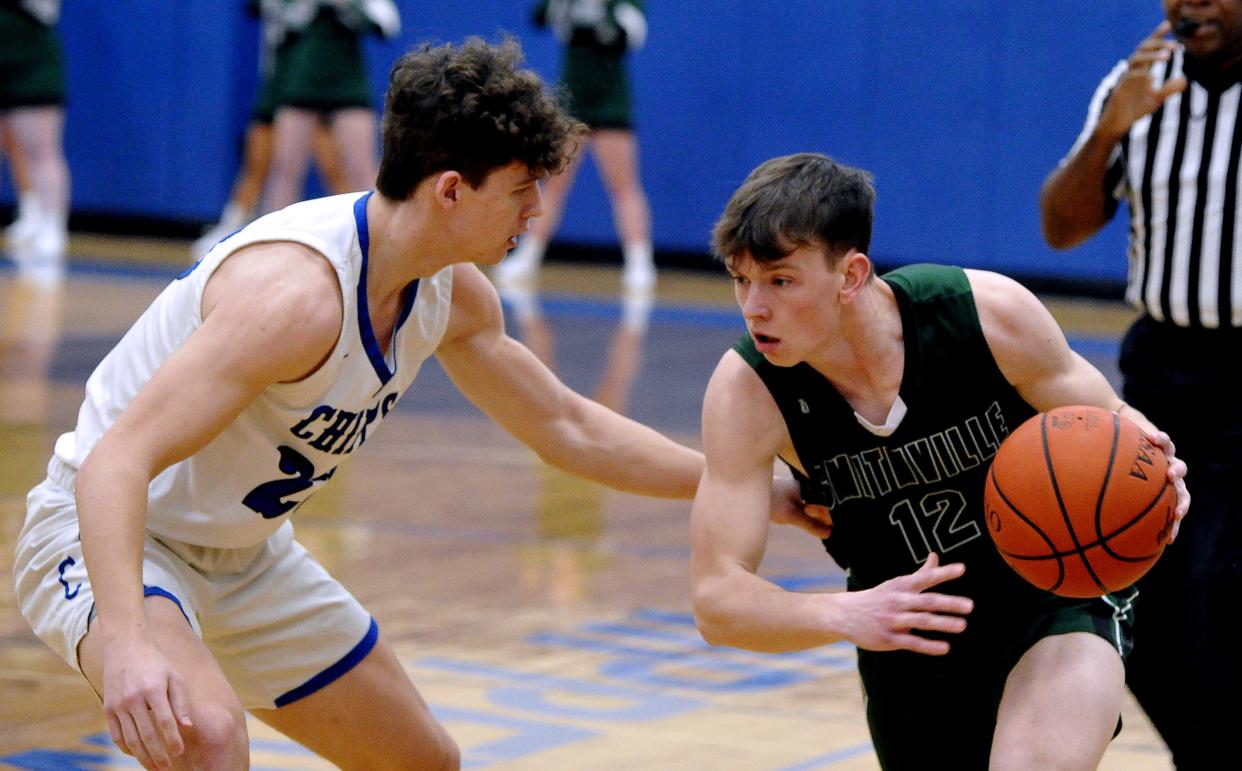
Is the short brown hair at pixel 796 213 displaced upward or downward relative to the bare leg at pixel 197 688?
upward

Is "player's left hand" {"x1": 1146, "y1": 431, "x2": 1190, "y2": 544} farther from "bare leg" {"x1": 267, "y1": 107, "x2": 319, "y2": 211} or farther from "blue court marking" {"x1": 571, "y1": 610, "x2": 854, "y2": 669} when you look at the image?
"bare leg" {"x1": 267, "y1": 107, "x2": 319, "y2": 211}

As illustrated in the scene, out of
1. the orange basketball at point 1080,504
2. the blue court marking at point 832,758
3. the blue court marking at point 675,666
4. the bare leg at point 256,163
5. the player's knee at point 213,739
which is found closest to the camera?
the player's knee at point 213,739

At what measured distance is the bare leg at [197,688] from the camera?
3174 mm

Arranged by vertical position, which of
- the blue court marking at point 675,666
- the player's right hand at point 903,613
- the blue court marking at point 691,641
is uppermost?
the player's right hand at point 903,613

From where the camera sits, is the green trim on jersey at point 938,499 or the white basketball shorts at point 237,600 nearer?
the white basketball shorts at point 237,600

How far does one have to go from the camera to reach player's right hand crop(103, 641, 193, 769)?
3.04 metres

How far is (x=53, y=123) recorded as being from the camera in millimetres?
15031

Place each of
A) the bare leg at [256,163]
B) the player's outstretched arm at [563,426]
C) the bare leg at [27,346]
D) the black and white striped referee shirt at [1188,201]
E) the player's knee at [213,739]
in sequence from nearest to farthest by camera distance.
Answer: the player's knee at [213,739], the player's outstretched arm at [563,426], the black and white striped referee shirt at [1188,201], the bare leg at [27,346], the bare leg at [256,163]

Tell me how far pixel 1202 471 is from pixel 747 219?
1.50 metres

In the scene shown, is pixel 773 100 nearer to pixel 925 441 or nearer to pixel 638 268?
pixel 638 268

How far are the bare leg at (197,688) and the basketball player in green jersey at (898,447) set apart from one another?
888 mm

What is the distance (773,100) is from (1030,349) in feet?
41.1

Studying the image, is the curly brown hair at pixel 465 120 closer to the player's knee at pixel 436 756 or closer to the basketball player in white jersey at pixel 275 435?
the basketball player in white jersey at pixel 275 435

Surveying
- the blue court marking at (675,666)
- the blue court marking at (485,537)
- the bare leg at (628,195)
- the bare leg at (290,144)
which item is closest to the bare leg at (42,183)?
the bare leg at (290,144)
